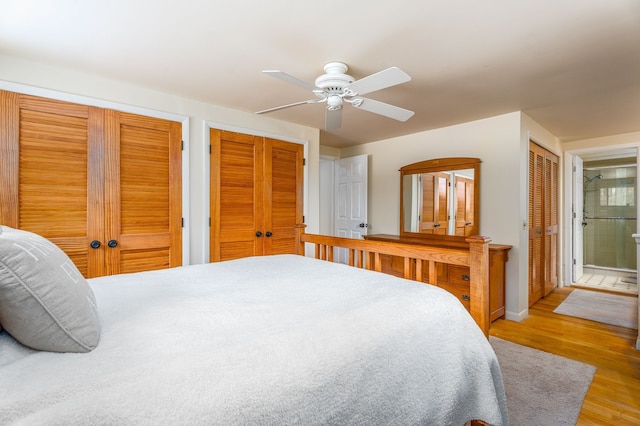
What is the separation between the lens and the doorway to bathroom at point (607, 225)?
17.0 feet

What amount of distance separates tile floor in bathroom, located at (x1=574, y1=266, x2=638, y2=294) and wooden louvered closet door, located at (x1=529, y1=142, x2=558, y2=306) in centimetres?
78

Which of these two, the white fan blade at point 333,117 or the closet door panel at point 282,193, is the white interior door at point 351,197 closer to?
the closet door panel at point 282,193

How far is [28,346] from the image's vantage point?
806 mm

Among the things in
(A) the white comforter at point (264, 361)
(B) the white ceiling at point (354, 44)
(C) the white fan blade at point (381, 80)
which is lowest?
(A) the white comforter at point (264, 361)

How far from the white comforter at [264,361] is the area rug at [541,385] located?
0.81m

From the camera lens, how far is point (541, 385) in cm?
215

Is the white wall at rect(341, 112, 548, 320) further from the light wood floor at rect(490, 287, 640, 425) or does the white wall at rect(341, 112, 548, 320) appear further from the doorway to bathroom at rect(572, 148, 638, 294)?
the doorway to bathroom at rect(572, 148, 638, 294)

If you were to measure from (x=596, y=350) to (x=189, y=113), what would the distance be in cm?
425

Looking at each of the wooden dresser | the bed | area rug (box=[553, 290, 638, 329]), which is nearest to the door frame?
area rug (box=[553, 290, 638, 329])

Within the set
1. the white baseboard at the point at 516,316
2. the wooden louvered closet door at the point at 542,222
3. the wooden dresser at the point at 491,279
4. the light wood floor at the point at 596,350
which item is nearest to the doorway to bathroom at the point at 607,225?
the wooden louvered closet door at the point at 542,222

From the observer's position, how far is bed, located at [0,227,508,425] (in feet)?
2.17

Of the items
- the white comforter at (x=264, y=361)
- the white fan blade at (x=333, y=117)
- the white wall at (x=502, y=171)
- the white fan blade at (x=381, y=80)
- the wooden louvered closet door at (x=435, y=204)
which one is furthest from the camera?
the wooden louvered closet door at (x=435, y=204)

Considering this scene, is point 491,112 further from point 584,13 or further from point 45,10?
point 45,10

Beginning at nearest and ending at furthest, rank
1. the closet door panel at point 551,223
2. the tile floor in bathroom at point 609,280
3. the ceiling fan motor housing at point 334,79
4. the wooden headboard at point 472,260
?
the wooden headboard at point 472,260, the ceiling fan motor housing at point 334,79, the closet door panel at point 551,223, the tile floor in bathroom at point 609,280
